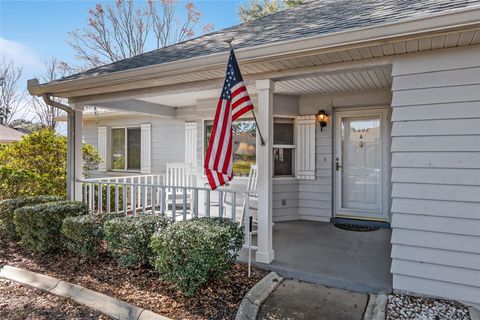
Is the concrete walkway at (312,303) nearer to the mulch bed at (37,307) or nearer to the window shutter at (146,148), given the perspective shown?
the mulch bed at (37,307)

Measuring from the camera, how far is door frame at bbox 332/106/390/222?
5262mm

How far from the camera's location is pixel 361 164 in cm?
557

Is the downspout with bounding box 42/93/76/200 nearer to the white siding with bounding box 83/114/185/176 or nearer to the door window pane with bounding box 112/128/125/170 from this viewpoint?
the white siding with bounding box 83/114/185/176

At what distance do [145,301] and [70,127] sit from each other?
3.57 metres

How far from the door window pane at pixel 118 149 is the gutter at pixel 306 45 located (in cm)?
393

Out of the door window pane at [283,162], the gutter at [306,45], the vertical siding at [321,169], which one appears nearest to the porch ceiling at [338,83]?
the vertical siding at [321,169]

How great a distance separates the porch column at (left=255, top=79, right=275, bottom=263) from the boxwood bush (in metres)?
1.97

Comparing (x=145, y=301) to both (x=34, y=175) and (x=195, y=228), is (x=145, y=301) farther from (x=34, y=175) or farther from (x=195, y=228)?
(x=34, y=175)

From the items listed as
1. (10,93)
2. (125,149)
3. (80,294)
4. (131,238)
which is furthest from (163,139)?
(10,93)

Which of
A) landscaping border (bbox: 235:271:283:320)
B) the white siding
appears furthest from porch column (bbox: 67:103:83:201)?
landscaping border (bbox: 235:271:283:320)

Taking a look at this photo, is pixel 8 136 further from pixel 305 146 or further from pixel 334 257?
pixel 334 257

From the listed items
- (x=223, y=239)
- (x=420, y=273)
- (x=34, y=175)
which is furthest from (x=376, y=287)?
(x=34, y=175)

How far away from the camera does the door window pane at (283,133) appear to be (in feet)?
18.9

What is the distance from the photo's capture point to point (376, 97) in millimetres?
5191
